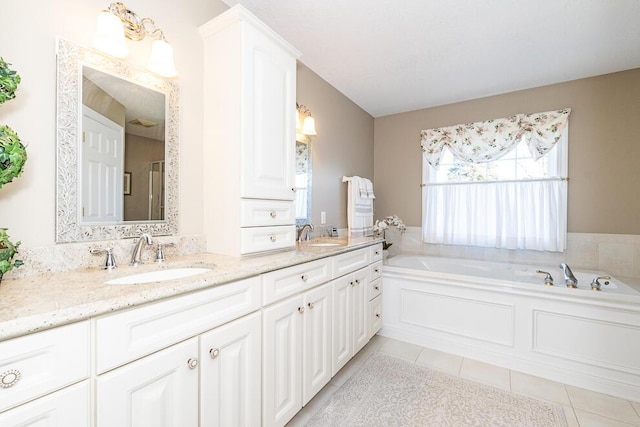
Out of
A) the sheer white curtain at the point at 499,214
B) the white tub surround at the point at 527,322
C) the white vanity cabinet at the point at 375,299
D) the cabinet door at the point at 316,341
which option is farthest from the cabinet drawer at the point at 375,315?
the sheer white curtain at the point at 499,214

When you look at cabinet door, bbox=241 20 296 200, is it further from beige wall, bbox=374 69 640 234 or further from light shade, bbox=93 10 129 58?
beige wall, bbox=374 69 640 234

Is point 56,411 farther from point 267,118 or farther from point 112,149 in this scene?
point 267,118

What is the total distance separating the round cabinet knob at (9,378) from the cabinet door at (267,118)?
1034mm

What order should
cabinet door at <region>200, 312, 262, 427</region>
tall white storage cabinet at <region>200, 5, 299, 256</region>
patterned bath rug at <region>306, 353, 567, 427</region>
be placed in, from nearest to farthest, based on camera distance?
cabinet door at <region>200, 312, 262, 427</region>
tall white storage cabinet at <region>200, 5, 299, 256</region>
patterned bath rug at <region>306, 353, 567, 427</region>

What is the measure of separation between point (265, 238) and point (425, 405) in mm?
1440

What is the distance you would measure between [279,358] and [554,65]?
10.4 feet

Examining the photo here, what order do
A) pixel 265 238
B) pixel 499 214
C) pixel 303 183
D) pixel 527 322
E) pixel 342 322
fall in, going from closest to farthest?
pixel 265 238
pixel 342 322
pixel 527 322
pixel 303 183
pixel 499 214

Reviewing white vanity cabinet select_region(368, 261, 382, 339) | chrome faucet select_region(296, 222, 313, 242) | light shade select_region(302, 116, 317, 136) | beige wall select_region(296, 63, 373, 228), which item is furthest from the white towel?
light shade select_region(302, 116, 317, 136)

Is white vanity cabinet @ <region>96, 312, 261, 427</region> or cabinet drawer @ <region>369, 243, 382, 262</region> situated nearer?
white vanity cabinet @ <region>96, 312, 261, 427</region>

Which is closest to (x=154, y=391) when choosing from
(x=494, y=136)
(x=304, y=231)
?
(x=304, y=231)

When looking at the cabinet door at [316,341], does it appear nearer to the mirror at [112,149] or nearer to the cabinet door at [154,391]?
the cabinet door at [154,391]

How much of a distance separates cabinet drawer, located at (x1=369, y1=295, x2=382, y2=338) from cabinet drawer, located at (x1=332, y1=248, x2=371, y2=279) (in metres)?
0.41

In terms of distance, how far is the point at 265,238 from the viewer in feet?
5.41

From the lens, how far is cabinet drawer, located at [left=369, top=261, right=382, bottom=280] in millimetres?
2438
